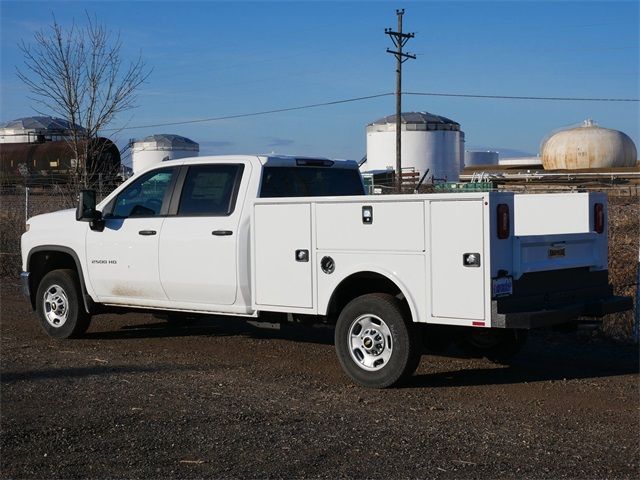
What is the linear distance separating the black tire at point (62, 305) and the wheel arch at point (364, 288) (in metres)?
3.44

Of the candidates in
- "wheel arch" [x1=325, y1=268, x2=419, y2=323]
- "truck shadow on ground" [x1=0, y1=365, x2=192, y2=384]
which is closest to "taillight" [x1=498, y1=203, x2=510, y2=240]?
"wheel arch" [x1=325, y1=268, x2=419, y2=323]

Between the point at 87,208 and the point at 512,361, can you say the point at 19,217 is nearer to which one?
the point at 87,208

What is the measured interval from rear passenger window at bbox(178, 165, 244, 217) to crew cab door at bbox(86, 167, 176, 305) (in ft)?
0.81

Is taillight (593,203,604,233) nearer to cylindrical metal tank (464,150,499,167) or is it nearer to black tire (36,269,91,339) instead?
black tire (36,269,91,339)

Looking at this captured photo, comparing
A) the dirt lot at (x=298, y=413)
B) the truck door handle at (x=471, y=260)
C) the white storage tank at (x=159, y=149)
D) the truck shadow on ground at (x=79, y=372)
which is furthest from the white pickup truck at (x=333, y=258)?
the white storage tank at (x=159, y=149)

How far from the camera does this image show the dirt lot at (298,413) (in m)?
5.70

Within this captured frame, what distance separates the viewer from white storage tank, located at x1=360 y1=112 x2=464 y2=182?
60669 millimetres

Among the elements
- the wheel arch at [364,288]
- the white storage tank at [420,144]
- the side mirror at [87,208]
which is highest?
the white storage tank at [420,144]

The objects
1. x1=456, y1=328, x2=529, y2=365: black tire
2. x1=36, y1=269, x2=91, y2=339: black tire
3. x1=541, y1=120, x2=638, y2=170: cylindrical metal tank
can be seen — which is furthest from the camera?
x1=541, y1=120, x2=638, y2=170: cylindrical metal tank

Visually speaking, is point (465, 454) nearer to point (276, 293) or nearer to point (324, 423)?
point (324, 423)

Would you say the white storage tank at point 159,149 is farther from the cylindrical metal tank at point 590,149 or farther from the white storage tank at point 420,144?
the cylindrical metal tank at point 590,149

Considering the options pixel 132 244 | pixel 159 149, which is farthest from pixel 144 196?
pixel 159 149

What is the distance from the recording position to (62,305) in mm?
10586

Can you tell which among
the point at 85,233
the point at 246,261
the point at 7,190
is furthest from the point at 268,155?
the point at 7,190
